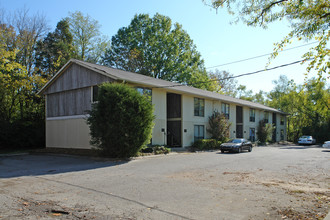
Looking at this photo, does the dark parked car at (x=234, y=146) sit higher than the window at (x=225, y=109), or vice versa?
the window at (x=225, y=109)

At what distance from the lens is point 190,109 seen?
27359 mm

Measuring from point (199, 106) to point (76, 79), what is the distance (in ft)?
41.6

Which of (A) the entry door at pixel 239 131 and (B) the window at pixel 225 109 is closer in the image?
(B) the window at pixel 225 109

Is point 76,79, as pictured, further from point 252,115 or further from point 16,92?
point 252,115

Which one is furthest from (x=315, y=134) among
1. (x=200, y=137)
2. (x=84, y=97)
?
(x=84, y=97)

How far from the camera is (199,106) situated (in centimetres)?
2891

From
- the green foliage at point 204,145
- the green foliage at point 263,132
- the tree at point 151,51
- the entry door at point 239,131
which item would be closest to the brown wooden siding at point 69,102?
the green foliage at point 204,145

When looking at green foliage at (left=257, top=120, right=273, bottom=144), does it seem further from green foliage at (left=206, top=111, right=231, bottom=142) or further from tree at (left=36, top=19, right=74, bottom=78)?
tree at (left=36, top=19, right=74, bottom=78)

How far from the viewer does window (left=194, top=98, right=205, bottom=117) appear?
28.3 m

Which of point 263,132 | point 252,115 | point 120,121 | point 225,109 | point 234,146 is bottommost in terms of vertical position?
point 234,146

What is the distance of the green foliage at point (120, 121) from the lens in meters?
16.4

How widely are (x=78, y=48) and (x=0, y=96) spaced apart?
62.0 ft

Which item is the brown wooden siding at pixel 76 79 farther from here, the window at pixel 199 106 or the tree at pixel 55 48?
the tree at pixel 55 48

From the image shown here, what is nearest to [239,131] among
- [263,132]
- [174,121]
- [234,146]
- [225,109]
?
[263,132]
